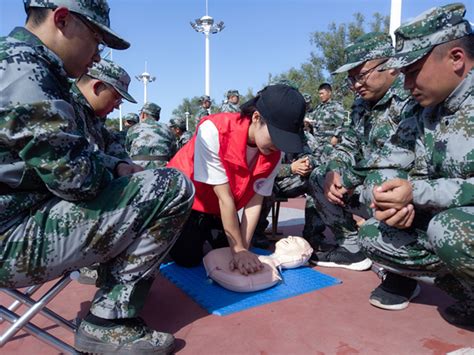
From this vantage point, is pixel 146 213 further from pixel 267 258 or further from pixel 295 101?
pixel 267 258

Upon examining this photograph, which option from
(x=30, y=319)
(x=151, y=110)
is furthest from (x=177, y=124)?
(x=30, y=319)

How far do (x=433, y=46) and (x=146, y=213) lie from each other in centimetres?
159

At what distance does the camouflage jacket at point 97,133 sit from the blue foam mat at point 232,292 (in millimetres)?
932

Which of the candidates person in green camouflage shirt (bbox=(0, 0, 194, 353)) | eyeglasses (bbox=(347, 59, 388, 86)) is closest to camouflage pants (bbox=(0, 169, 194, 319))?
person in green camouflage shirt (bbox=(0, 0, 194, 353))

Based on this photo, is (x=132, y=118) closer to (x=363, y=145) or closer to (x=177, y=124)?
(x=177, y=124)

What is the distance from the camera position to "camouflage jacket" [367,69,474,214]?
5.80 feet

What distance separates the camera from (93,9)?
61.3 inches

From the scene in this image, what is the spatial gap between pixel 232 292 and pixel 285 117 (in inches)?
45.6

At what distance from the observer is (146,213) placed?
1.64 metres

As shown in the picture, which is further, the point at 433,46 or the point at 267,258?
the point at 267,258

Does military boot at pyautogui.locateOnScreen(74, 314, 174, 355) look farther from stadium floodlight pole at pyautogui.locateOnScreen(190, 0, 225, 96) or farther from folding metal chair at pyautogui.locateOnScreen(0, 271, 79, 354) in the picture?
stadium floodlight pole at pyautogui.locateOnScreen(190, 0, 225, 96)

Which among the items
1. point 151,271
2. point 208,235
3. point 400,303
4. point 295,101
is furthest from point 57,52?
point 400,303

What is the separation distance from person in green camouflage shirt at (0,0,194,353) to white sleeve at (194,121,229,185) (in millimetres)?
676

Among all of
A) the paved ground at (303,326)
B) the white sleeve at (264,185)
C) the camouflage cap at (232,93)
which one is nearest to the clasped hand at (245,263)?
the paved ground at (303,326)
